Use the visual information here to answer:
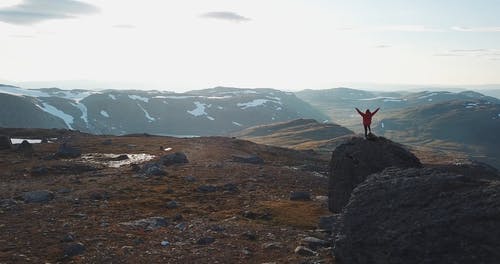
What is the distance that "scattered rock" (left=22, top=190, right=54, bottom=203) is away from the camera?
4289cm

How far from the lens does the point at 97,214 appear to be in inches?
1547

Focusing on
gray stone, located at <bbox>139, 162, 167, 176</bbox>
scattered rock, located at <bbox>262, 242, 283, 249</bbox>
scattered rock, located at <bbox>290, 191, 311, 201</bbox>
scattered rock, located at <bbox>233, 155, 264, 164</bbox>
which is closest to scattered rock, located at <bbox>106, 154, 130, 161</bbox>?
gray stone, located at <bbox>139, 162, 167, 176</bbox>

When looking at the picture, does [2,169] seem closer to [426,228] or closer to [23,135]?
[426,228]

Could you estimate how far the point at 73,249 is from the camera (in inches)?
1115

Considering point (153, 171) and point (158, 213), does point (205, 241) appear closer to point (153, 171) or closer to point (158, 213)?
point (158, 213)

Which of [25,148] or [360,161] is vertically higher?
[360,161]

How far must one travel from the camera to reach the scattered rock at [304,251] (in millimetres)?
27597

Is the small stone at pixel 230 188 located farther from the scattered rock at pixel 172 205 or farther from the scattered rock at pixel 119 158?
the scattered rock at pixel 119 158

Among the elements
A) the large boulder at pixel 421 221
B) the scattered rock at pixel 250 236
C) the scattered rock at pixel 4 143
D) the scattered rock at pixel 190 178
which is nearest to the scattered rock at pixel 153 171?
the scattered rock at pixel 190 178

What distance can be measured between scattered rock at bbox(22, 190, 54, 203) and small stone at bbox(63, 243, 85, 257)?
16.6 metres

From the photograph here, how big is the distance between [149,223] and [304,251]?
1448 centimetres

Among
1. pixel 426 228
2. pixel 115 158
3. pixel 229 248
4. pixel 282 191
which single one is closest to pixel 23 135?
pixel 115 158

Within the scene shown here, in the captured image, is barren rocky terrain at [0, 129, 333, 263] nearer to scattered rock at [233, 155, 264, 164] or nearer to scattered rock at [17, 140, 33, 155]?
scattered rock at [17, 140, 33, 155]

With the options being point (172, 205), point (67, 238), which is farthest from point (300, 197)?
point (67, 238)
